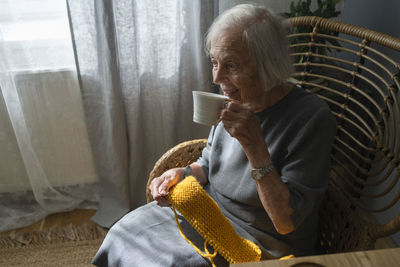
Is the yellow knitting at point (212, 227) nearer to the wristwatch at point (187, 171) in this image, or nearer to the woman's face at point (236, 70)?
the wristwatch at point (187, 171)

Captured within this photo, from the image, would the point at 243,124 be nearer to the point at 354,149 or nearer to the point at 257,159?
the point at 257,159

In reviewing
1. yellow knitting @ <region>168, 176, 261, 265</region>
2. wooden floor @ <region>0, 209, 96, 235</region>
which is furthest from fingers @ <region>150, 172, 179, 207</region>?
wooden floor @ <region>0, 209, 96, 235</region>

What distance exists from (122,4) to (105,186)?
1041 millimetres

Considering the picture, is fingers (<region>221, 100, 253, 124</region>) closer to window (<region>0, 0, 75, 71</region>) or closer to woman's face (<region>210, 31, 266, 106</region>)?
woman's face (<region>210, 31, 266, 106</region>)

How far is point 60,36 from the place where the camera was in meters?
1.64

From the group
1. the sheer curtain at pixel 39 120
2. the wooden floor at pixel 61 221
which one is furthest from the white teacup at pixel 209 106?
the wooden floor at pixel 61 221

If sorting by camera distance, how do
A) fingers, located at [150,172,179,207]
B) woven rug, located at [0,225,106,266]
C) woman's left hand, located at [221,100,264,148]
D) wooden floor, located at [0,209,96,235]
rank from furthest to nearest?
wooden floor, located at [0,209,96,235], woven rug, located at [0,225,106,266], fingers, located at [150,172,179,207], woman's left hand, located at [221,100,264,148]

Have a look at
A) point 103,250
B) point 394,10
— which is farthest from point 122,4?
point 394,10

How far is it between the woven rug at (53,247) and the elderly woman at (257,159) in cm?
70

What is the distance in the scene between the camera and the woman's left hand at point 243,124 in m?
0.89

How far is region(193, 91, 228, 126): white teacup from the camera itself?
0.92 metres

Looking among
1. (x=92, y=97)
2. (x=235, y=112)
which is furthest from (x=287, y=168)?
(x=92, y=97)

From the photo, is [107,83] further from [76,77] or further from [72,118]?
[72,118]

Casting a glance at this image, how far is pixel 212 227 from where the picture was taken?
101 cm
